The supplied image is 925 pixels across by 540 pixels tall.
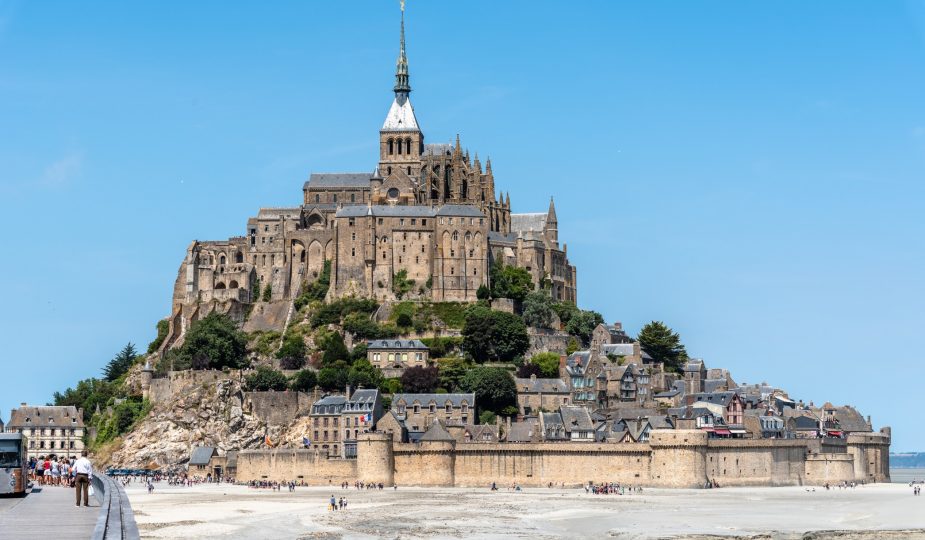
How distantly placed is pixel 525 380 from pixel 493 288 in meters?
15.2

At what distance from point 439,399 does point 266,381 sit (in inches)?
556

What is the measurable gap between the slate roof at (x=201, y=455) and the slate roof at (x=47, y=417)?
18.1m

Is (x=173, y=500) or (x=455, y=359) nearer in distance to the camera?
(x=173, y=500)

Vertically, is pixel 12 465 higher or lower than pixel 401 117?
lower

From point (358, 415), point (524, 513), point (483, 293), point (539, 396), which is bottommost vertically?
point (524, 513)

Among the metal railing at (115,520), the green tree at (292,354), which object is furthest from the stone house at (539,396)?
the metal railing at (115,520)

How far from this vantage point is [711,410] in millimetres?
94125

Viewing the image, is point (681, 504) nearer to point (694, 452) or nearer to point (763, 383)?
point (694, 452)

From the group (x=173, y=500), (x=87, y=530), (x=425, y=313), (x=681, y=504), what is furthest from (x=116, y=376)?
(x=87, y=530)

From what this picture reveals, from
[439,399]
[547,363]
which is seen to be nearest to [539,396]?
[547,363]

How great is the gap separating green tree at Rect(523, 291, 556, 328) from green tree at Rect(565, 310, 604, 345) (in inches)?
71.1

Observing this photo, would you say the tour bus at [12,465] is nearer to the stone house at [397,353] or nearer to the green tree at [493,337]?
the stone house at [397,353]

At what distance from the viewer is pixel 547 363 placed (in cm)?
10119

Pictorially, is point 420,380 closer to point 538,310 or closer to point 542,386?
point 542,386
